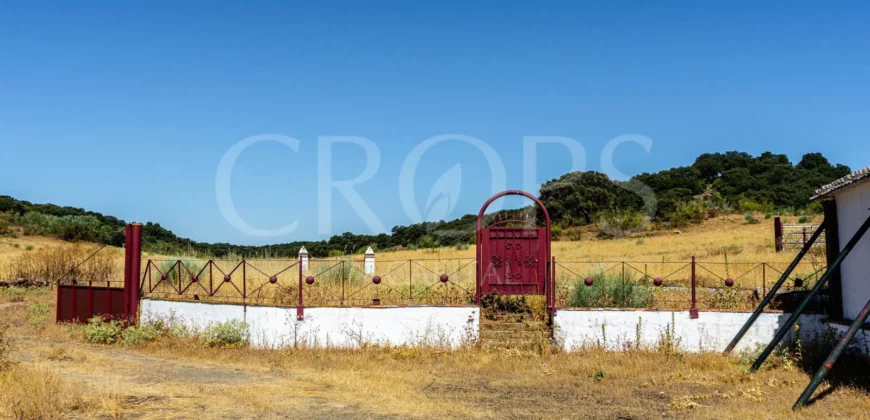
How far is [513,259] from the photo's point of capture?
16859 millimetres

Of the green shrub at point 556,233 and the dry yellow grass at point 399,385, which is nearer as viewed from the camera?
the dry yellow grass at point 399,385

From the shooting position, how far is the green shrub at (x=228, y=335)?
52.4 feet

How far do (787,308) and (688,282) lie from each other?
27.9ft

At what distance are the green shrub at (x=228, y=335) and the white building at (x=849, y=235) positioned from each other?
12.2 meters

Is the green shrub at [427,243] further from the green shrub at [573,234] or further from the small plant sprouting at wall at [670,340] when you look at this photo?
the small plant sprouting at wall at [670,340]

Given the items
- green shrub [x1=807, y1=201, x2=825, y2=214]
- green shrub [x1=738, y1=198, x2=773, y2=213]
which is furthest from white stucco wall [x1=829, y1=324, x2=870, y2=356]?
green shrub [x1=738, y1=198, x2=773, y2=213]

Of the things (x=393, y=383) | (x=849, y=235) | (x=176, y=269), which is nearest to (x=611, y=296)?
(x=849, y=235)

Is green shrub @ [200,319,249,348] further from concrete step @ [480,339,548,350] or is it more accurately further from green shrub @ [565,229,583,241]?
green shrub @ [565,229,583,241]

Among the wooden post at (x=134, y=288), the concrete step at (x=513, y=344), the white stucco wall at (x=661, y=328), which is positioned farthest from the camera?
the wooden post at (x=134, y=288)

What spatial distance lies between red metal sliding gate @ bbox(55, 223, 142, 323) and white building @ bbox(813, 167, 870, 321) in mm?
15747

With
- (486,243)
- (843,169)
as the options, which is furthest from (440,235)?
(486,243)

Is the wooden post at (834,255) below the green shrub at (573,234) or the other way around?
below

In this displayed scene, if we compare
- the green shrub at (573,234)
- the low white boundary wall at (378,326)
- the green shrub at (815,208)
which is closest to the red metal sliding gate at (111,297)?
the low white boundary wall at (378,326)

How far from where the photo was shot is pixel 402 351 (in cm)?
1499
